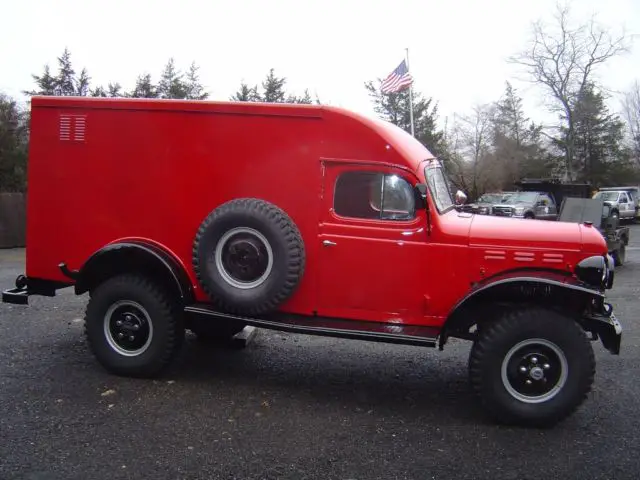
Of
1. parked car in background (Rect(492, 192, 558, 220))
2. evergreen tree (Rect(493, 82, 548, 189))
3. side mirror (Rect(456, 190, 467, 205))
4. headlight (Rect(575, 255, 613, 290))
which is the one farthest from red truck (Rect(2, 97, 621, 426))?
evergreen tree (Rect(493, 82, 548, 189))

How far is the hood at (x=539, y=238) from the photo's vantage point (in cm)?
464

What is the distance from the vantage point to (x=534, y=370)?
4496mm

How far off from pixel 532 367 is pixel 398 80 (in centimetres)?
1627

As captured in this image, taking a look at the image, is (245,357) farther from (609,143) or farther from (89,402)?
(609,143)

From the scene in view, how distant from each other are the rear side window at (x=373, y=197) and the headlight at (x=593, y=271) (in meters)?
1.39

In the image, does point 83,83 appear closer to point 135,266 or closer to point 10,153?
point 10,153

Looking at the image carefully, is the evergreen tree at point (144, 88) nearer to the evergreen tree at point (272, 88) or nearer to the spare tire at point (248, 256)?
the evergreen tree at point (272, 88)

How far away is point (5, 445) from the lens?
3895 millimetres

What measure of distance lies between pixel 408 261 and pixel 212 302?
173 cm

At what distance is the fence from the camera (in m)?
17.2

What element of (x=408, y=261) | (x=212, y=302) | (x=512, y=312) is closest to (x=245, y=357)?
(x=212, y=302)

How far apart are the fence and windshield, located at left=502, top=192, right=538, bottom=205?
16.5 m

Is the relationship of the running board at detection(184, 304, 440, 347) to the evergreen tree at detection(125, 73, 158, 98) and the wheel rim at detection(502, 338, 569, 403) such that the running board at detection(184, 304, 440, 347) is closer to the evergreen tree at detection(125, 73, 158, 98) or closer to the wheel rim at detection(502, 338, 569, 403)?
the wheel rim at detection(502, 338, 569, 403)

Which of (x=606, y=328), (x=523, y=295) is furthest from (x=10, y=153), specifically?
(x=606, y=328)
